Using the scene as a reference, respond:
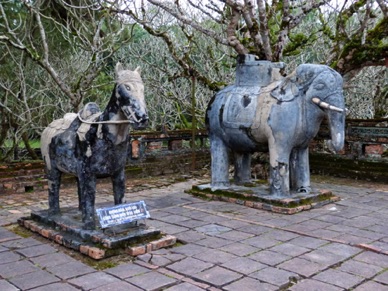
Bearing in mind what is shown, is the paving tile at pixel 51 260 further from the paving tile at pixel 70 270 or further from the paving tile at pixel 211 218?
the paving tile at pixel 211 218

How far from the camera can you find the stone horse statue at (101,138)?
4383mm

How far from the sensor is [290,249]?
179 inches

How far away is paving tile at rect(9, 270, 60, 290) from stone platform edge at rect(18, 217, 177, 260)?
517 mm

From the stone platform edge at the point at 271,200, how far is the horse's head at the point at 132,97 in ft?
8.93

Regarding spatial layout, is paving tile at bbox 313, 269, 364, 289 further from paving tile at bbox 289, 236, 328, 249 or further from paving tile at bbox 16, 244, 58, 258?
paving tile at bbox 16, 244, 58, 258

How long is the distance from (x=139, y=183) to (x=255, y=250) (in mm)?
4389

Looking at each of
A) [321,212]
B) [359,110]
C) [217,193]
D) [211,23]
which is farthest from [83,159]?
[359,110]

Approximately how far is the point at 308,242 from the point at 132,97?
243 cm

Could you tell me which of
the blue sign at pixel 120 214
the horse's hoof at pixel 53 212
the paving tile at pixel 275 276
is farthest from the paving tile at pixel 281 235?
the horse's hoof at pixel 53 212

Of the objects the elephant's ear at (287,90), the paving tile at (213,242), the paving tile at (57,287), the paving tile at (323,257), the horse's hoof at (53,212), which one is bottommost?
the paving tile at (323,257)

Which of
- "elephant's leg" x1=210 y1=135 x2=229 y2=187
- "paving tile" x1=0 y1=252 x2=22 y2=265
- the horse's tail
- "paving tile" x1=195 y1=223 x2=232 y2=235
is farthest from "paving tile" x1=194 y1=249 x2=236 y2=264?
"elephant's leg" x1=210 y1=135 x2=229 y2=187

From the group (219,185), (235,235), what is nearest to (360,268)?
(235,235)

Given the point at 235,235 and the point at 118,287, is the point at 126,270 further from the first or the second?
the point at 235,235

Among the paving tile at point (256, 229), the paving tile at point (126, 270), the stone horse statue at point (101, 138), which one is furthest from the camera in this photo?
the paving tile at point (256, 229)
